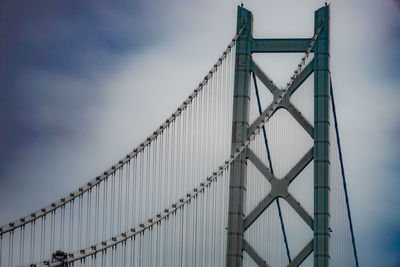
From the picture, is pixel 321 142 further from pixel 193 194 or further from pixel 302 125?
pixel 193 194

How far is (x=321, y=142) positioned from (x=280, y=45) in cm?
334

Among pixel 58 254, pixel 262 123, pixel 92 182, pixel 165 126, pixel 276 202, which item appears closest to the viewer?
pixel 58 254

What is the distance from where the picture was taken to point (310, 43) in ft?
169

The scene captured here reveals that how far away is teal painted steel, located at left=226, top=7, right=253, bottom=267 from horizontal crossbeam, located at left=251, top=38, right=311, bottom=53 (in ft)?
0.92

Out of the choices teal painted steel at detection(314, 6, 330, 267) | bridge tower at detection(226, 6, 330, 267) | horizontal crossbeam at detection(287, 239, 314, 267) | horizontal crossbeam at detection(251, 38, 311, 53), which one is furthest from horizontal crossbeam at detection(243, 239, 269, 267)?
horizontal crossbeam at detection(251, 38, 311, 53)

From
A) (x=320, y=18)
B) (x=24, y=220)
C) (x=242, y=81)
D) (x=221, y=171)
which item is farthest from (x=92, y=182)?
(x=320, y=18)

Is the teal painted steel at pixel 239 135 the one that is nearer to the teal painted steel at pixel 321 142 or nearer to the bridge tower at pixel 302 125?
the bridge tower at pixel 302 125

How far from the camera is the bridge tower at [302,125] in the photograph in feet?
161

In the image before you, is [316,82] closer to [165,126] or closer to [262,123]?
[262,123]

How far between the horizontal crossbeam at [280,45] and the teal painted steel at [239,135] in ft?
0.92

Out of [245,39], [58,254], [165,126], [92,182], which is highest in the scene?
[245,39]

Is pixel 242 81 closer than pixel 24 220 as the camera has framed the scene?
No

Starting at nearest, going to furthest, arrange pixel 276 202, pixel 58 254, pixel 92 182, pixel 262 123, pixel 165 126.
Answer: pixel 58 254 < pixel 92 182 < pixel 165 126 < pixel 262 123 < pixel 276 202

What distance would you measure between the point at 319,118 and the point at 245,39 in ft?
11.0
